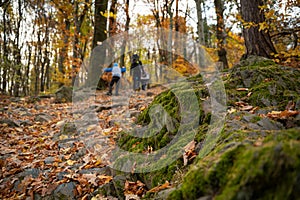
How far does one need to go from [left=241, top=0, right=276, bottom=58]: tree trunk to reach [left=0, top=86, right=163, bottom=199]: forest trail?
3221mm

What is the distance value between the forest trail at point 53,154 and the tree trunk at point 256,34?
10.6 ft

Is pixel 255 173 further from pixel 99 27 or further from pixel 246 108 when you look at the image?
pixel 99 27

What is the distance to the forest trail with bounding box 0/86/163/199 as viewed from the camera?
3.12 meters

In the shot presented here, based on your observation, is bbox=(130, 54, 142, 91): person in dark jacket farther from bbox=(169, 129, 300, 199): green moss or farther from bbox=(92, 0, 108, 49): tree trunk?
bbox=(169, 129, 300, 199): green moss

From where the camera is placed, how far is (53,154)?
4.31 meters

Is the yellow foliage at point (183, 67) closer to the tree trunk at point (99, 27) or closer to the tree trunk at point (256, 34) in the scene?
the tree trunk at point (99, 27)

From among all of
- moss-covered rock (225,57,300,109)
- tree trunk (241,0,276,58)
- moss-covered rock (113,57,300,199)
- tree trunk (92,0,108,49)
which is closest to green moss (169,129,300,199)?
moss-covered rock (113,57,300,199)

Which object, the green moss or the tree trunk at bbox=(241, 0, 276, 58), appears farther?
the tree trunk at bbox=(241, 0, 276, 58)

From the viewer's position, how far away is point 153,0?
54.2 ft

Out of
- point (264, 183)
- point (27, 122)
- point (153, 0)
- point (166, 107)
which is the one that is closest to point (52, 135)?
point (27, 122)

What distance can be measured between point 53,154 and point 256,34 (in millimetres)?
5099

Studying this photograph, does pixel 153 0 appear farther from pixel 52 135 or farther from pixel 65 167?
pixel 65 167

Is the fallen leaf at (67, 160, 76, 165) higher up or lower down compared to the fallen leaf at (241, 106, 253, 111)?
lower down

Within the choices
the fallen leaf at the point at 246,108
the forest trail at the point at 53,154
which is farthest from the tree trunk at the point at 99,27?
the fallen leaf at the point at 246,108
